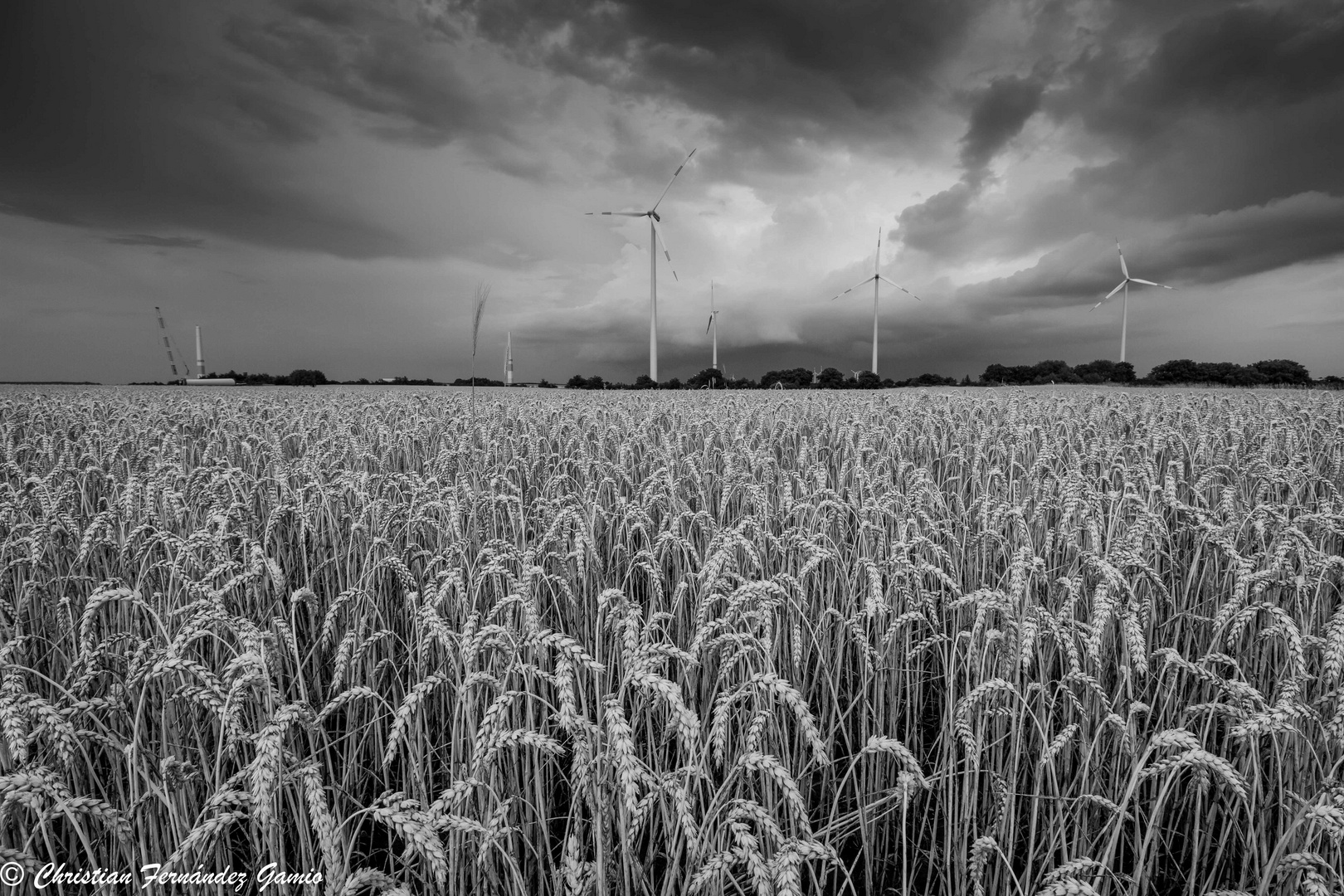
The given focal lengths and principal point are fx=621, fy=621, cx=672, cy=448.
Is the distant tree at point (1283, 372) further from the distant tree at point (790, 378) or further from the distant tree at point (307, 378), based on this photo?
the distant tree at point (307, 378)

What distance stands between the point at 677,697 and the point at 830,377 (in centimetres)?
6859

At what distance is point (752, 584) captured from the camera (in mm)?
2170

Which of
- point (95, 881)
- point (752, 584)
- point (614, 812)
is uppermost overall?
point (752, 584)

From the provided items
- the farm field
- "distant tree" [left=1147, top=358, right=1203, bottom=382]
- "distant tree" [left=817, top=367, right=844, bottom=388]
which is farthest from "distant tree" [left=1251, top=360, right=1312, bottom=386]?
the farm field

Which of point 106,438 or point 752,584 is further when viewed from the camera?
point 106,438

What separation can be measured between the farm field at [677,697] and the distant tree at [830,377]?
5890cm

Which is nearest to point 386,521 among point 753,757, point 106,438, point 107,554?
point 107,554

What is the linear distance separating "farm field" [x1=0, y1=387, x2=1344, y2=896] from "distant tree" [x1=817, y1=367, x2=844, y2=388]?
193 ft

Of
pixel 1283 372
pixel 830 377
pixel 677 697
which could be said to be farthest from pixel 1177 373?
pixel 677 697

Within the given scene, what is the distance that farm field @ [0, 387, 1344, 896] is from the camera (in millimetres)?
1745

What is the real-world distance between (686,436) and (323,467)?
16.6 ft

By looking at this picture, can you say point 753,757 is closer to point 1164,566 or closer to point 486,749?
point 486,749

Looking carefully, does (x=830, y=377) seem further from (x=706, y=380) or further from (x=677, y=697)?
(x=677, y=697)

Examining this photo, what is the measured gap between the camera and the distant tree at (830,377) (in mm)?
64562
